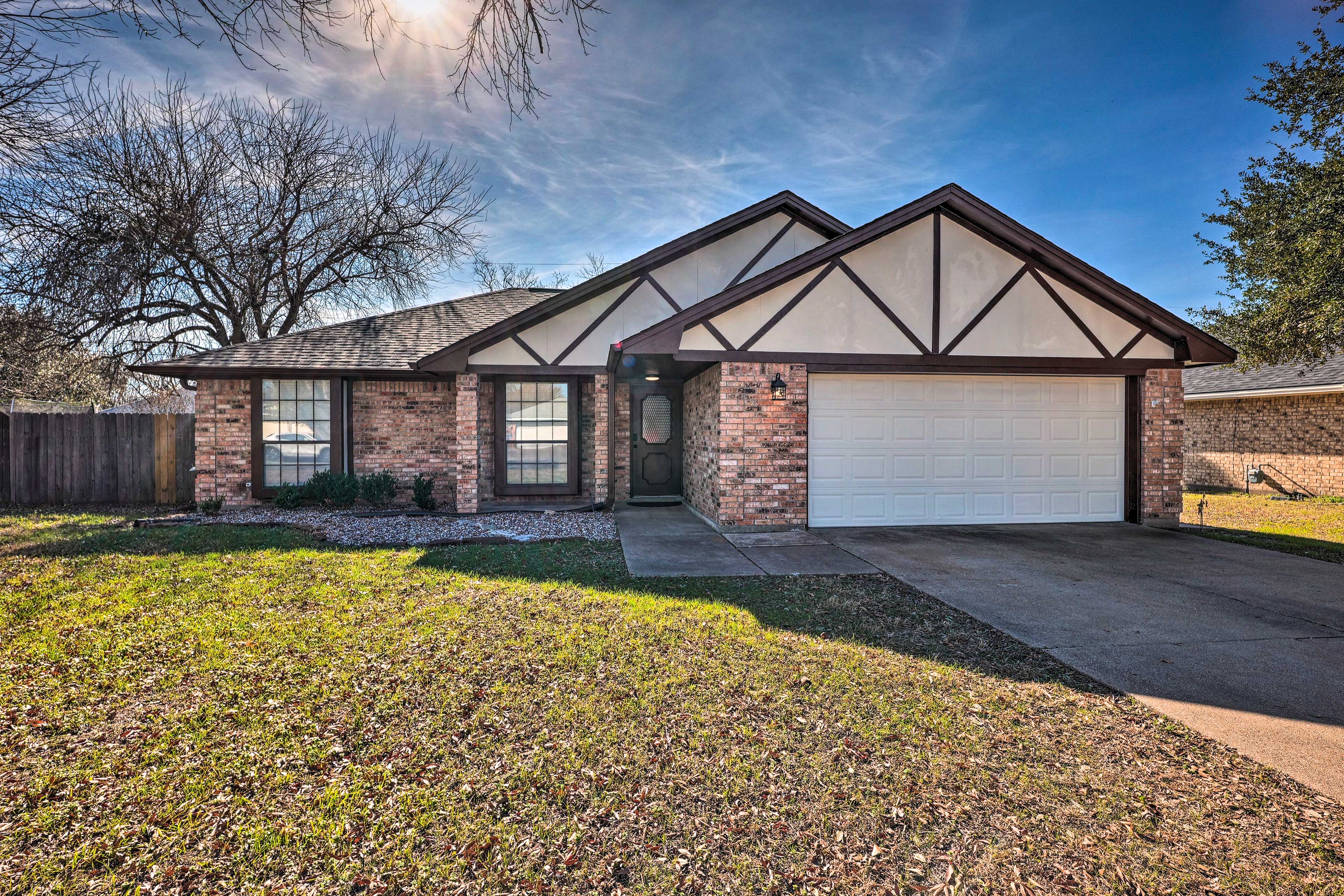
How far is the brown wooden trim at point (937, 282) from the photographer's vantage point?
8.98 meters

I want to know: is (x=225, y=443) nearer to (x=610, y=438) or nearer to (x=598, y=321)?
(x=610, y=438)

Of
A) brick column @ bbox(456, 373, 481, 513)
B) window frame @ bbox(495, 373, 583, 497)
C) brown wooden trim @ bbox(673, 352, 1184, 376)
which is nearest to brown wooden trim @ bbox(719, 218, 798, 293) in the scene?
brown wooden trim @ bbox(673, 352, 1184, 376)

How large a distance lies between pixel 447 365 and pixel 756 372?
5.19 meters

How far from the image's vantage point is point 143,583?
19.7 ft

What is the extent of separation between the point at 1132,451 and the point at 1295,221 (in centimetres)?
458

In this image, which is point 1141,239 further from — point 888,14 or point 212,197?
point 212,197

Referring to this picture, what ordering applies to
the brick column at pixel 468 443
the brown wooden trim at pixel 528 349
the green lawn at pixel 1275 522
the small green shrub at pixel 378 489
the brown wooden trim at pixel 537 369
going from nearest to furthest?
the green lawn at pixel 1275 522
the brick column at pixel 468 443
the brown wooden trim at pixel 537 369
the brown wooden trim at pixel 528 349
the small green shrub at pixel 378 489

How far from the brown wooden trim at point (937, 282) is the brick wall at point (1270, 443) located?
12.5m

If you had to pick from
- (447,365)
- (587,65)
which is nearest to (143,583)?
(447,365)

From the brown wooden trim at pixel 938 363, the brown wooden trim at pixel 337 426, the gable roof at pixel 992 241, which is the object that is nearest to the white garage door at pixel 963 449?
the brown wooden trim at pixel 938 363

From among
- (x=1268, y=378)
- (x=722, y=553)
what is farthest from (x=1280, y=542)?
(x=1268, y=378)

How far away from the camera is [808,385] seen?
912 centimetres

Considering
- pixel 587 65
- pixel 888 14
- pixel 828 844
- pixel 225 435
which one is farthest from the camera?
pixel 225 435

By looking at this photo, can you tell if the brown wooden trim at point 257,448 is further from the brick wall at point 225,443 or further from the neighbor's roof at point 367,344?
the neighbor's roof at point 367,344
